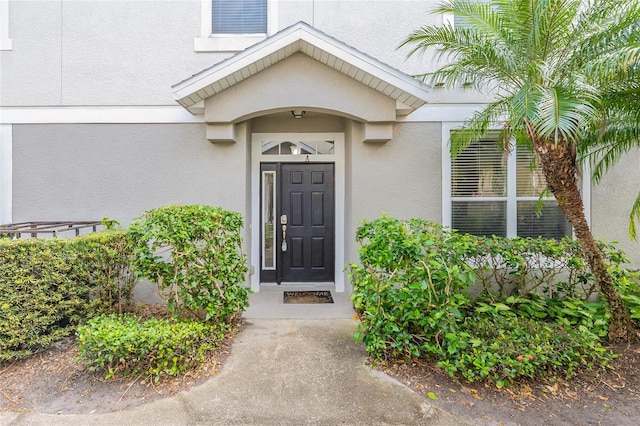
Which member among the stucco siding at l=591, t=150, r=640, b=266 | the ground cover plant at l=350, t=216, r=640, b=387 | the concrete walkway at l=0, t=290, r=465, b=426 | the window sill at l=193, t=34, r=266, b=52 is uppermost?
the window sill at l=193, t=34, r=266, b=52

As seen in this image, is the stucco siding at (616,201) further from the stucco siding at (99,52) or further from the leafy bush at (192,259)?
the stucco siding at (99,52)

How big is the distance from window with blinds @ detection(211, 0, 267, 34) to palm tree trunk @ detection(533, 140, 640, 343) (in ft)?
15.2

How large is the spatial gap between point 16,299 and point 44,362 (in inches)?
30.1

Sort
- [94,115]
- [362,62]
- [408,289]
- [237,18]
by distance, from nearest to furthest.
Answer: [408,289], [362,62], [94,115], [237,18]

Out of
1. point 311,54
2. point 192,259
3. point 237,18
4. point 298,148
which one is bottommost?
point 192,259

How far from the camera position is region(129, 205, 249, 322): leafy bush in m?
3.61

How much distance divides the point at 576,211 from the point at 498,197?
1562 mm

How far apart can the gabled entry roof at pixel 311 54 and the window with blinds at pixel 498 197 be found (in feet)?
4.93

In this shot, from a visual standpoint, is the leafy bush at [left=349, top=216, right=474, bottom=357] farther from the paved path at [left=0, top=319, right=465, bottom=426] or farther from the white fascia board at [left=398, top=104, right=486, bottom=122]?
the white fascia board at [left=398, top=104, right=486, bottom=122]

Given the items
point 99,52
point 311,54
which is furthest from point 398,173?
point 99,52

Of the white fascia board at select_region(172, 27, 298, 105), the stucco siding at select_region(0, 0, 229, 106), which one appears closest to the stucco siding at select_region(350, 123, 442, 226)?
the white fascia board at select_region(172, 27, 298, 105)

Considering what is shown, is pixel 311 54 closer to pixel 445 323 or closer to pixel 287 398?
pixel 445 323

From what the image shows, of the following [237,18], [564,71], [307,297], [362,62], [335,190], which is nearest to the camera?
[564,71]

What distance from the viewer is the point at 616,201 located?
508cm
